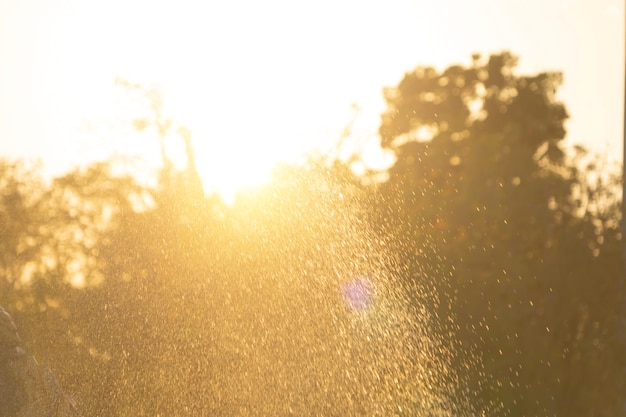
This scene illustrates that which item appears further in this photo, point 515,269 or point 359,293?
point 515,269

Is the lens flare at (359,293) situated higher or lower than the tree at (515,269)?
lower

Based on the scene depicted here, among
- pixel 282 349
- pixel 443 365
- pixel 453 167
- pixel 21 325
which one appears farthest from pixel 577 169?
pixel 21 325

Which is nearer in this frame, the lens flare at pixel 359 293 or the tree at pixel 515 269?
the lens flare at pixel 359 293

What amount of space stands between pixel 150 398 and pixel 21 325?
1008cm

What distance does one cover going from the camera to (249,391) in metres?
19.4

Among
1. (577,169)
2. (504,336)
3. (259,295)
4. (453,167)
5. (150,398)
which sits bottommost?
(150,398)

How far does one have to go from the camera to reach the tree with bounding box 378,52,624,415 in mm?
30922

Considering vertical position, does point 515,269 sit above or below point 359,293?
above

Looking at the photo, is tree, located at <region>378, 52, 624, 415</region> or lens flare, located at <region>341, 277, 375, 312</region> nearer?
lens flare, located at <region>341, 277, 375, 312</region>

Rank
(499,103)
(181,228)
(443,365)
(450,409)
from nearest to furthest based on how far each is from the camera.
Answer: (450,409)
(443,365)
(181,228)
(499,103)

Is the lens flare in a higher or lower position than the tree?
lower

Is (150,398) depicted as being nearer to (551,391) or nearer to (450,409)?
(450,409)

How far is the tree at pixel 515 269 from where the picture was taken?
30.9 meters

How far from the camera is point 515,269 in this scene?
1335 inches
